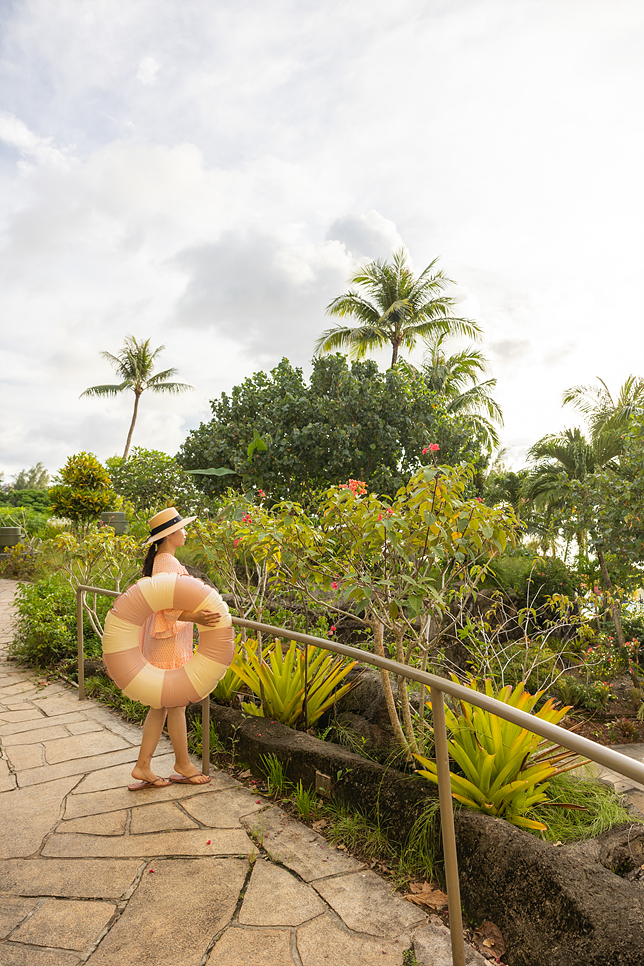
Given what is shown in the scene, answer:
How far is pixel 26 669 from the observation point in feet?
18.6

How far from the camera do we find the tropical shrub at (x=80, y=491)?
12227 millimetres

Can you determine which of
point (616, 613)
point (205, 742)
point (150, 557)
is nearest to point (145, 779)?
point (205, 742)

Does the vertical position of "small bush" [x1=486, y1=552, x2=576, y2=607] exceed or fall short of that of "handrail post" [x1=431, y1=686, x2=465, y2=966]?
it exceeds it

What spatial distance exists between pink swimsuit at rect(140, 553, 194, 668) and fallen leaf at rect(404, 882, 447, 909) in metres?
1.37

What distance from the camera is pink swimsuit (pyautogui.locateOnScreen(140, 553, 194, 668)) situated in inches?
111

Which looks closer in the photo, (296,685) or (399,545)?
(399,545)

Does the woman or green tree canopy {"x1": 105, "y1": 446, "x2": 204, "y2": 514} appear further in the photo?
green tree canopy {"x1": 105, "y1": 446, "x2": 204, "y2": 514}

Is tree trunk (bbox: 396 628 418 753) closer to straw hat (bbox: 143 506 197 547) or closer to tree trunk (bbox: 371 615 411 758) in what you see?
tree trunk (bbox: 371 615 411 758)

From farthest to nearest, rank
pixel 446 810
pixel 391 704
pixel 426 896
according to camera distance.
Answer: pixel 391 704, pixel 426 896, pixel 446 810

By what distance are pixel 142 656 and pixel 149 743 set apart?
48 cm

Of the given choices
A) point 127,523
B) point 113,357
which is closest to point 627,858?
point 127,523

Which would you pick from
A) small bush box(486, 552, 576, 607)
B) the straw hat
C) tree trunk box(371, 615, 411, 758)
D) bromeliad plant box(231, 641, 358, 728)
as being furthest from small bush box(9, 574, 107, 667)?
small bush box(486, 552, 576, 607)

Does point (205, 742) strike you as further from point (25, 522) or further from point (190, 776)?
point (25, 522)

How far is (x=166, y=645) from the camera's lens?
2.86 metres
